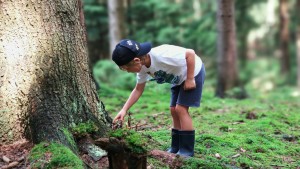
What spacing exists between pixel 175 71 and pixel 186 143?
752 millimetres

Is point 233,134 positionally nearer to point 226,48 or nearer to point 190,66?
point 190,66

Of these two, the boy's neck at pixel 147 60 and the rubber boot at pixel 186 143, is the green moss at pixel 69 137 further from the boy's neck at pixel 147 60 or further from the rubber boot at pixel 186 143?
the rubber boot at pixel 186 143

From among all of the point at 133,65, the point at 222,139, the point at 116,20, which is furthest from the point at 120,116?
the point at 116,20

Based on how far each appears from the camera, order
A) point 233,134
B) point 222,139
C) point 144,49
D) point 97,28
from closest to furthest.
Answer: point 144,49
point 222,139
point 233,134
point 97,28

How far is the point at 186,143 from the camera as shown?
450 centimetres

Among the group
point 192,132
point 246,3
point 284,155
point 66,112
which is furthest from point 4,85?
point 246,3

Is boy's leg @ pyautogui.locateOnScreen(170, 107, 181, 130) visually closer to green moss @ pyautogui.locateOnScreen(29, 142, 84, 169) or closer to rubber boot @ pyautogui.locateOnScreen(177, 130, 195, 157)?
rubber boot @ pyautogui.locateOnScreen(177, 130, 195, 157)

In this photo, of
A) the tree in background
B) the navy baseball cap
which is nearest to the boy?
the navy baseball cap

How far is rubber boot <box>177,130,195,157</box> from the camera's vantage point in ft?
14.7

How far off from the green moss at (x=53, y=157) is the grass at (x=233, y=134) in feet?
2.77

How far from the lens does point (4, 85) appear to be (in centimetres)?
391

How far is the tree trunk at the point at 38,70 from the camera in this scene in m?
Result: 3.92

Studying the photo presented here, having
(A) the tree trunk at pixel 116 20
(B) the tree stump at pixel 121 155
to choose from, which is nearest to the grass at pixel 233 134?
(B) the tree stump at pixel 121 155

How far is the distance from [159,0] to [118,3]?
3313mm
